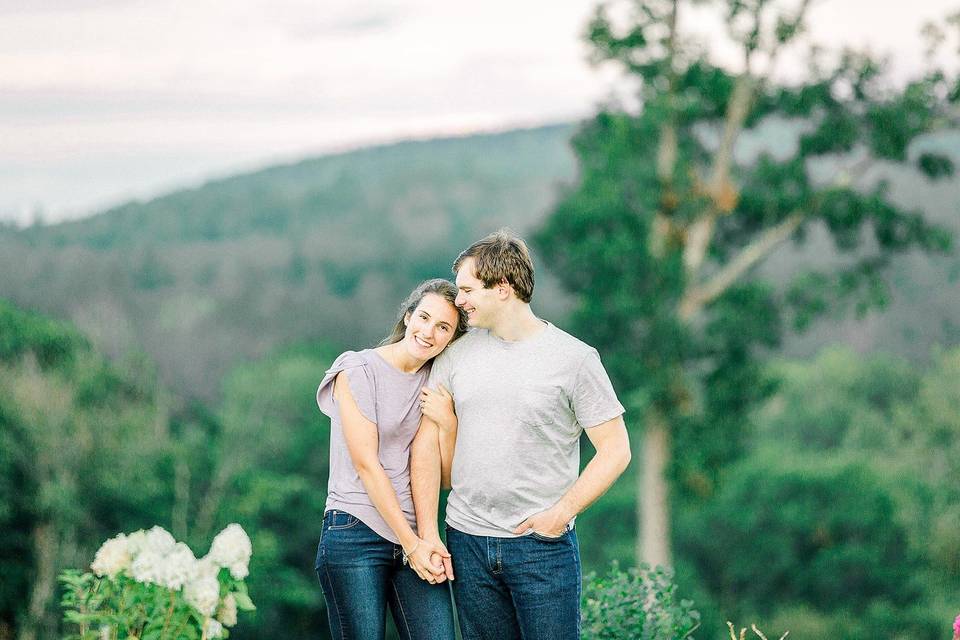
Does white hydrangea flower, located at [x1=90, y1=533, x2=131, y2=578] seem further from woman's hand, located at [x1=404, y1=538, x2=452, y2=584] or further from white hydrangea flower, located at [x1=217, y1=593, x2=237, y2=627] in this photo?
woman's hand, located at [x1=404, y1=538, x2=452, y2=584]

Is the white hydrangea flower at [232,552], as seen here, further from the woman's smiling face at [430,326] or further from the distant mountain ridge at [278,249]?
the distant mountain ridge at [278,249]

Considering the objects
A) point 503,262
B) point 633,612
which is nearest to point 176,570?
point 503,262

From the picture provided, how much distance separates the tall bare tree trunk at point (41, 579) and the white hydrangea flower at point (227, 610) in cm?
1244

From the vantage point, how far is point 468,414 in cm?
293

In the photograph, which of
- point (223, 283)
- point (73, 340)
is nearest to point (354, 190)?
point (223, 283)

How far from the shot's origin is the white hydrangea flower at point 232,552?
9.99 feet

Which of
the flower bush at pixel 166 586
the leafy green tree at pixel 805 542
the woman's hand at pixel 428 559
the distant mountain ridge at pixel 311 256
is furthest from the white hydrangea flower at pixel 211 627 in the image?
the distant mountain ridge at pixel 311 256

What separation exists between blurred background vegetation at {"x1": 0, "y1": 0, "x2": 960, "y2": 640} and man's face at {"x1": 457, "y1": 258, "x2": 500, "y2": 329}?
10440 millimetres

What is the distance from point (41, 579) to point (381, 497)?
14.1 meters

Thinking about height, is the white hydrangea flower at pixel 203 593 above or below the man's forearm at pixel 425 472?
below

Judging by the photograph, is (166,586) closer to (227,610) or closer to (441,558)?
(227,610)

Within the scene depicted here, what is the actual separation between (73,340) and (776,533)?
48.0ft

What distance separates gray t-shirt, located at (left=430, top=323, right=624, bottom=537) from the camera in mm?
2863

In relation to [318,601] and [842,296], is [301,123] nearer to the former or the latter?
[318,601]
